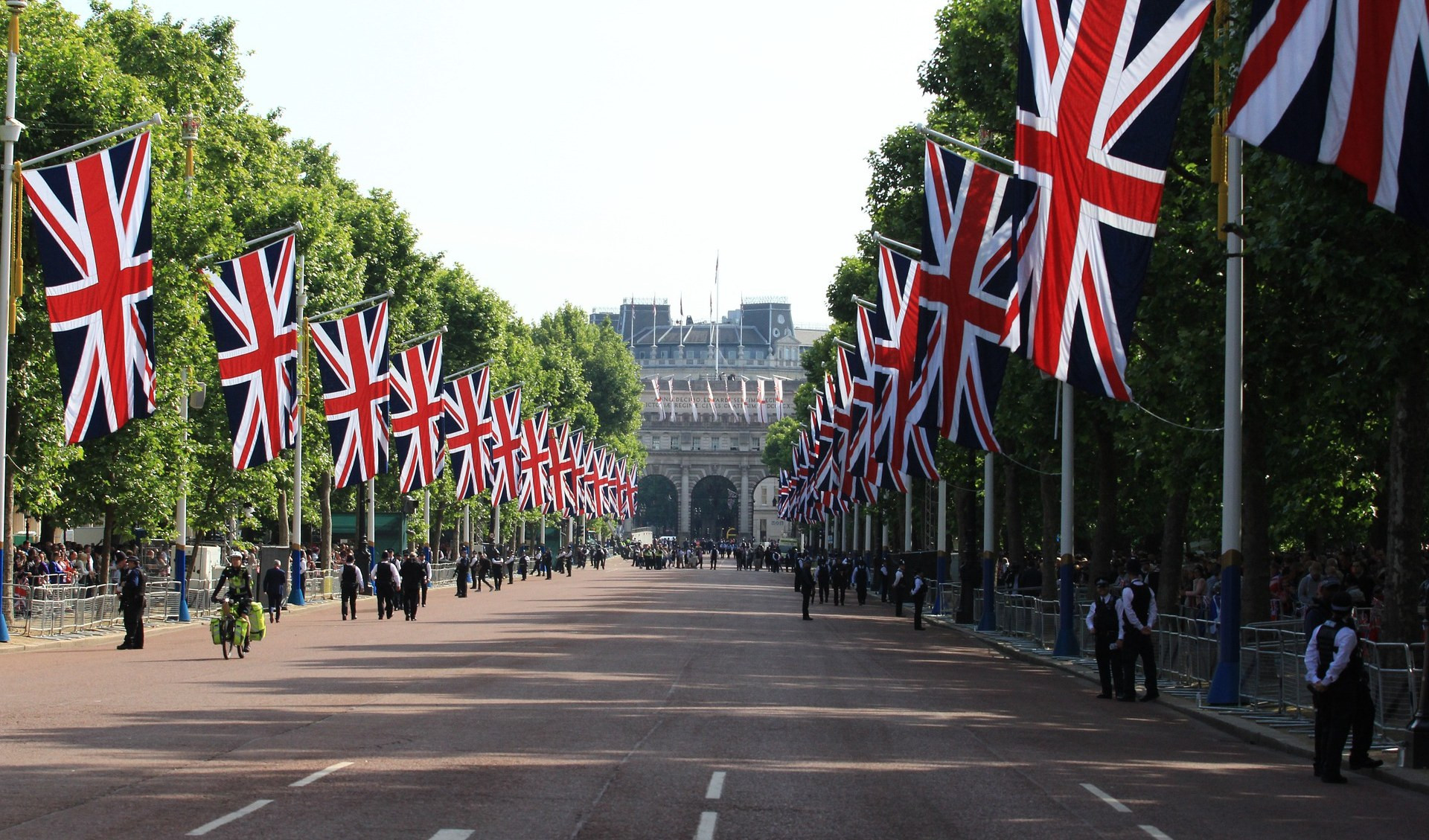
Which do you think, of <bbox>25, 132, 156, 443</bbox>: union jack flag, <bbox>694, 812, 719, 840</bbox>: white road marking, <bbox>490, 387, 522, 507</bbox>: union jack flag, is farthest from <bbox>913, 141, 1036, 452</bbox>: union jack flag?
<bbox>490, 387, 522, 507</bbox>: union jack flag

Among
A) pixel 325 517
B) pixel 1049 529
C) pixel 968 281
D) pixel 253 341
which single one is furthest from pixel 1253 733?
pixel 325 517

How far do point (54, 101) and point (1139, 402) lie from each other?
75.0ft

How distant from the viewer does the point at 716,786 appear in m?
13.9

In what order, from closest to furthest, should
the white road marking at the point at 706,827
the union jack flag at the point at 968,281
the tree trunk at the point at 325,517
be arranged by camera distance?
the white road marking at the point at 706,827 → the union jack flag at the point at 968,281 → the tree trunk at the point at 325,517

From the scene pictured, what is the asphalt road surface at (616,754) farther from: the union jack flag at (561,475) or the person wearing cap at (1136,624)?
the union jack flag at (561,475)

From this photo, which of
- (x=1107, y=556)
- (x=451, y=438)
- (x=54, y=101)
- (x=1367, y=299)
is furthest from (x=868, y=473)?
(x=1367, y=299)

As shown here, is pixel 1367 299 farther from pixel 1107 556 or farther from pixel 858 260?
pixel 858 260

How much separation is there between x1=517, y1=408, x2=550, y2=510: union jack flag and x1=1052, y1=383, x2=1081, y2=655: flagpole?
39.1m

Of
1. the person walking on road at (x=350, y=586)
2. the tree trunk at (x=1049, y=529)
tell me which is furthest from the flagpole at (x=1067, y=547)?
the person walking on road at (x=350, y=586)

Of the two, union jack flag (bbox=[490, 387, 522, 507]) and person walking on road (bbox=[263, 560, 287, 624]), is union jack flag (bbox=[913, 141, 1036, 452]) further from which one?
union jack flag (bbox=[490, 387, 522, 507])

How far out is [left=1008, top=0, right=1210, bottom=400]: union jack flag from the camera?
1870 cm

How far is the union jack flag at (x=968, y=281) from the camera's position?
2680 centimetres

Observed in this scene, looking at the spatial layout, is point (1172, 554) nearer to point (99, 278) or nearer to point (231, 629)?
point (231, 629)

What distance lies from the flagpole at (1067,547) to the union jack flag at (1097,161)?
11.1 meters
